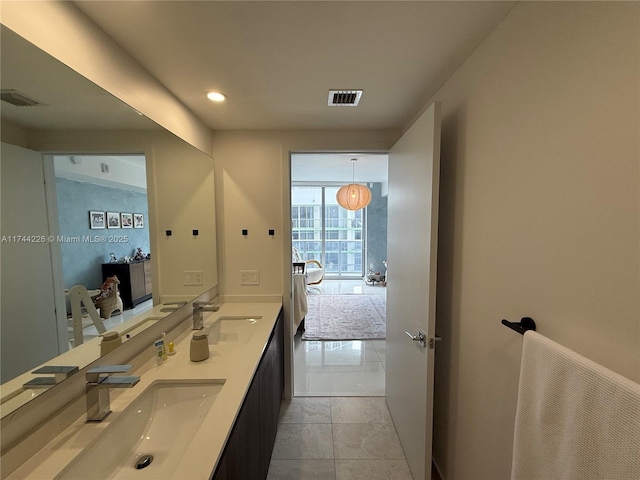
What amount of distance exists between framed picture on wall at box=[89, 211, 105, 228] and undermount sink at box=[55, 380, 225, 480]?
73 centimetres

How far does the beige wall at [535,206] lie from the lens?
624mm

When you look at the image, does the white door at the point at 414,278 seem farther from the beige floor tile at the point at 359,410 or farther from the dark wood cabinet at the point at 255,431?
the dark wood cabinet at the point at 255,431

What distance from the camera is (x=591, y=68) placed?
68 centimetres

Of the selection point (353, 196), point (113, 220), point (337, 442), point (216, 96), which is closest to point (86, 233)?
point (113, 220)

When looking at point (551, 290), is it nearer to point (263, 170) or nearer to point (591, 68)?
point (591, 68)

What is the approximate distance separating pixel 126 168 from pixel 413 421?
2138mm

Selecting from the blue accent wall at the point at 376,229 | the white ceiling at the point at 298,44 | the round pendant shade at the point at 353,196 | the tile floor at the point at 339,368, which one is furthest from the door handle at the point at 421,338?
the blue accent wall at the point at 376,229

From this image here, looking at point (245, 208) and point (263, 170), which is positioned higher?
point (263, 170)

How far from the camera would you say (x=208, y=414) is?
93cm

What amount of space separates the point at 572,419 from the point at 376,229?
21.3ft

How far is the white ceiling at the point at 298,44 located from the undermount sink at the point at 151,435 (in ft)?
4.94

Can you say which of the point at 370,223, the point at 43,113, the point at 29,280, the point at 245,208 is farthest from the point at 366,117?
the point at 370,223

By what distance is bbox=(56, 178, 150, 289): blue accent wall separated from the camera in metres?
0.92

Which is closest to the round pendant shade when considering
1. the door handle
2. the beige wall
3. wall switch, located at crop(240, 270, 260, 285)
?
wall switch, located at crop(240, 270, 260, 285)
